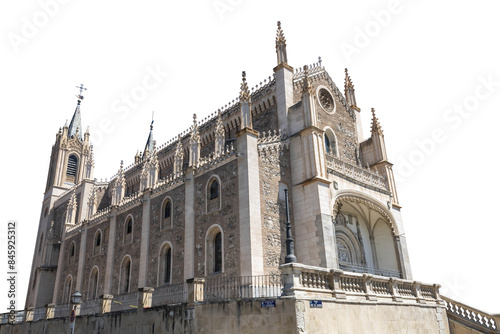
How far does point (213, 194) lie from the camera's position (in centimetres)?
2244

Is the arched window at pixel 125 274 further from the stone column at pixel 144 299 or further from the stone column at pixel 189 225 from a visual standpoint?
the stone column at pixel 144 299

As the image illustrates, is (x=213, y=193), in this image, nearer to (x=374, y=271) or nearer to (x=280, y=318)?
(x=280, y=318)

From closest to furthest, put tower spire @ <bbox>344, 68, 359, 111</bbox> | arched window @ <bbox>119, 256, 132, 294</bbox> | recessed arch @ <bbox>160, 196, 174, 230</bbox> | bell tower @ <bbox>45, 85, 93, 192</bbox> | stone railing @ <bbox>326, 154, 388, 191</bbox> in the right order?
stone railing @ <bbox>326, 154, 388, 191</bbox> → recessed arch @ <bbox>160, 196, 174, 230</bbox> → arched window @ <bbox>119, 256, 132, 294</bbox> → tower spire @ <bbox>344, 68, 359, 111</bbox> → bell tower @ <bbox>45, 85, 93, 192</bbox>

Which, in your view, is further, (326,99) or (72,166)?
(72,166)

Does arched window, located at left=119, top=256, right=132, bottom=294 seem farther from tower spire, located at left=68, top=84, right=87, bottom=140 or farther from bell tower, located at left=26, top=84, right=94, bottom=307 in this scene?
tower spire, located at left=68, top=84, right=87, bottom=140

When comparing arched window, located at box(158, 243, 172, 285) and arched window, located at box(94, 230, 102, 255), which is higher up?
arched window, located at box(94, 230, 102, 255)

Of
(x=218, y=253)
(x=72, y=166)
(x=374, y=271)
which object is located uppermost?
(x=72, y=166)

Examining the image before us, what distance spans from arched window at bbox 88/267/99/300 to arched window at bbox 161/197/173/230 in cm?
961

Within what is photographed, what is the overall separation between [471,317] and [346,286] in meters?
9.61

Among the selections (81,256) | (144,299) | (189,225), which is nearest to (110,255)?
(81,256)

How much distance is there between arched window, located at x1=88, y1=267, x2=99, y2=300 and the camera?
3072cm

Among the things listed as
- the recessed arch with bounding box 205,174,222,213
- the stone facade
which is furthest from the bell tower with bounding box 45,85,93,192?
the recessed arch with bounding box 205,174,222,213

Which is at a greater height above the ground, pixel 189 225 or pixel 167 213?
pixel 167 213

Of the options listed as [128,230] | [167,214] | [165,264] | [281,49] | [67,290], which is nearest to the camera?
[165,264]
